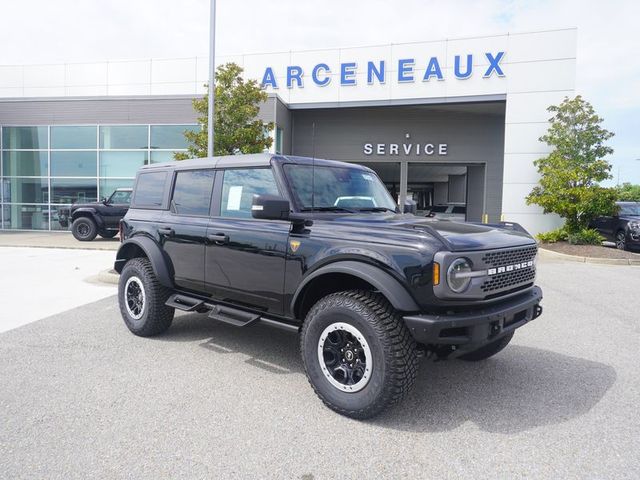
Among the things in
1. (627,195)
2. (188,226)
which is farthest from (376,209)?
(627,195)

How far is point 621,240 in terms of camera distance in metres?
15.0

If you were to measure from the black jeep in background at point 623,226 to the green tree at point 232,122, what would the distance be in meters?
11.5

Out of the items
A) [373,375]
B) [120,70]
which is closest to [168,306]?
[373,375]

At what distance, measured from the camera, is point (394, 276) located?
10.4 feet

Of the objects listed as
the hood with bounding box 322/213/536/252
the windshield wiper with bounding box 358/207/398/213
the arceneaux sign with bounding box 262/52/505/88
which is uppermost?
the arceneaux sign with bounding box 262/52/505/88

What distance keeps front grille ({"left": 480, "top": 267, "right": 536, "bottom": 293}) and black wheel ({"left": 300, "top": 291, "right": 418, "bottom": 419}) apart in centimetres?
68

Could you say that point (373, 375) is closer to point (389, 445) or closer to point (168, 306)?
point (389, 445)

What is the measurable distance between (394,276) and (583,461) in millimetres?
1554

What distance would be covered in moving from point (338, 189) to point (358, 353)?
164cm

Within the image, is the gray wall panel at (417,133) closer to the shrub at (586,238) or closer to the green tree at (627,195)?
the green tree at (627,195)

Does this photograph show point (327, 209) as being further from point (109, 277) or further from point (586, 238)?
point (586, 238)

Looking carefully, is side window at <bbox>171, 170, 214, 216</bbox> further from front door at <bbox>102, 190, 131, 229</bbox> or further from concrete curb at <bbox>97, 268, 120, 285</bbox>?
front door at <bbox>102, 190, 131, 229</bbox>

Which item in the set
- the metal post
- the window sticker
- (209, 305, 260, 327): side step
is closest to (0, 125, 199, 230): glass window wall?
the metal post

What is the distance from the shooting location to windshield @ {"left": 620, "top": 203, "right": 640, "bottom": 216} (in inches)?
626
